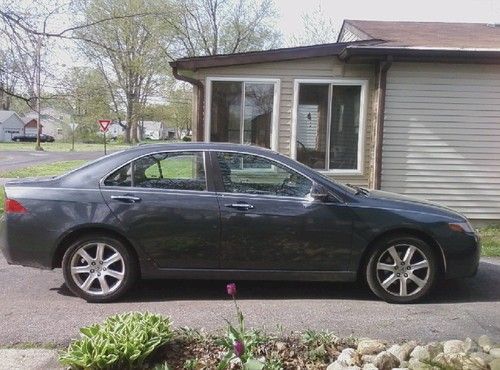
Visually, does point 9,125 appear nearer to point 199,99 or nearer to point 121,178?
point 199,99

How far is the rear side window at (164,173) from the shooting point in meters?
5.29

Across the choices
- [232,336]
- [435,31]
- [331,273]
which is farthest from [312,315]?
[435,31]

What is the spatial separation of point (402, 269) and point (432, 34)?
25.5ft

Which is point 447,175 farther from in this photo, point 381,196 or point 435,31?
point 381,196

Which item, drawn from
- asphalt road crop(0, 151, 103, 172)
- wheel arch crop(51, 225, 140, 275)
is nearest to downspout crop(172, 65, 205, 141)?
wheel arch crop(51, 225, 140, 275)

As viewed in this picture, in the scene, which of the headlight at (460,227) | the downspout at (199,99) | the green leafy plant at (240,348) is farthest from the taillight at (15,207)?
the downspout at (199,99)

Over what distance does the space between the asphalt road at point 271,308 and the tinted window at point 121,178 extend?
1158 millimetres

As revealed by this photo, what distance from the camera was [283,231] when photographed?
203 inches

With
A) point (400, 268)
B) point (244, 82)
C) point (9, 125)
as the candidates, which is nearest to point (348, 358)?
point (400, 268)

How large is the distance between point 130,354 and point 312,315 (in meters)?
2.04

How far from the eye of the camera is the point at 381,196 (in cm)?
556

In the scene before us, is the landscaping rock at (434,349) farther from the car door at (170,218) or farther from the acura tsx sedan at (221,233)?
the car door at (170,218)

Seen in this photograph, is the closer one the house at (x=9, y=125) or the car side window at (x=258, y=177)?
the car side window at (x=258, y=177)

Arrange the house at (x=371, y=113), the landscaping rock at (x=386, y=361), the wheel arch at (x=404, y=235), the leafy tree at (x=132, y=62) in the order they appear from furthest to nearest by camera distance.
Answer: the leafy tree at (x=132, y=62) → the house at (x=371, y=113) → the wheel arch at (x=404, y=235) → the landscaping rock at (x=386, y=361)
